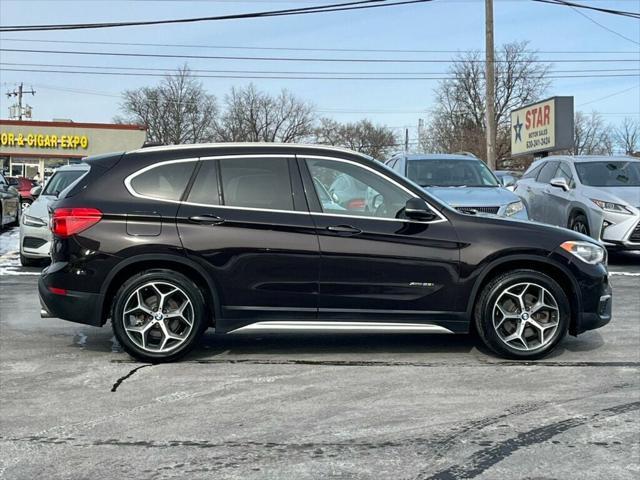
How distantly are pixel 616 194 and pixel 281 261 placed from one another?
781 centimetres

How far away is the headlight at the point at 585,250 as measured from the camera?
5621 millimetres

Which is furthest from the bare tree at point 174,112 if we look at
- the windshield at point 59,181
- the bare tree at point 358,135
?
the windshield at point 59,181

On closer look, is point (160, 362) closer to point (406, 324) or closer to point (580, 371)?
point (406, 324)

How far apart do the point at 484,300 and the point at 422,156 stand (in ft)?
20.6

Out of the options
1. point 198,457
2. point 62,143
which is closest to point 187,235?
point 198,457

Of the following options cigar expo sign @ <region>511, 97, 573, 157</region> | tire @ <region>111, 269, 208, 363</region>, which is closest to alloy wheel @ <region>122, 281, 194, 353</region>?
tire @ <region>111, 269, 208, 363</region>

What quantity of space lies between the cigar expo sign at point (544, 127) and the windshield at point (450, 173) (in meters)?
19.7

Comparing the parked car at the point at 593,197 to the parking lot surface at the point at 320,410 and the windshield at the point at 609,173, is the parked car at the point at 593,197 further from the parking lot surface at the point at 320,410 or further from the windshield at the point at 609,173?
the parking lot surface at the point at 320,410

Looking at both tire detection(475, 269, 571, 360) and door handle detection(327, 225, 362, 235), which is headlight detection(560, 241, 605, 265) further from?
door handle detection(327, 225, 362, 235)

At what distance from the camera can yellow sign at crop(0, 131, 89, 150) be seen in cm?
5275

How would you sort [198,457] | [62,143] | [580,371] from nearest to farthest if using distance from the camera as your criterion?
[198,457]
[580,371]
[62,143]

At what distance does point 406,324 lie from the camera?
5.53 metres

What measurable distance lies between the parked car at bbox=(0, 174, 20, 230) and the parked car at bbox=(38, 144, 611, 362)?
39.0 feet

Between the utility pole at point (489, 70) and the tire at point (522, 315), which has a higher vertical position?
the utility pole at point (489, 70)
